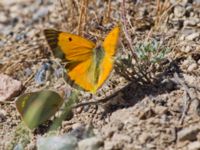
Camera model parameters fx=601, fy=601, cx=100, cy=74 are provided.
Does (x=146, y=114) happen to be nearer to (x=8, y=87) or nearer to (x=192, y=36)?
(x=192, y=36)

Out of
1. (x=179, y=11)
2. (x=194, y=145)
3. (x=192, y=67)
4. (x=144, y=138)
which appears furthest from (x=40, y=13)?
(x=194, y=145)

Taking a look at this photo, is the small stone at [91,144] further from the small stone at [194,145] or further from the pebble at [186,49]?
the pebble at [186,49]

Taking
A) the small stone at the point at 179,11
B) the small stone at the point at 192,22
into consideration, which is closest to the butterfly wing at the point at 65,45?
the small stone at the point at 192,22

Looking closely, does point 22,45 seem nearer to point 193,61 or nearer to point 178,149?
point 193,61

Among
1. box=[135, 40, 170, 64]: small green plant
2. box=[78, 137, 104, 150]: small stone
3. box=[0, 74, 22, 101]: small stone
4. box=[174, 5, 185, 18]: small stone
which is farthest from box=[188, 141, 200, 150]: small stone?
box=[174, 5, 185, 18]: small stone

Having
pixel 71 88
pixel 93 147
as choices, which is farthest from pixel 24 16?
pixel 93 147

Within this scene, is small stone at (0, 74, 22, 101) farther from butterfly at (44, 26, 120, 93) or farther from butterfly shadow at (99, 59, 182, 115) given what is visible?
butterfly shadow at (99, 59, 182, 115)
